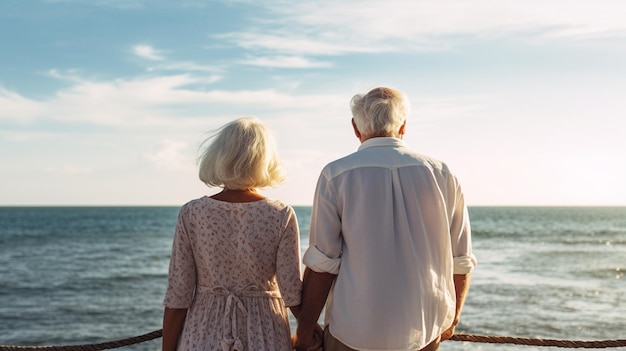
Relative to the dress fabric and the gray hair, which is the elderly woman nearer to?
the dress fabric

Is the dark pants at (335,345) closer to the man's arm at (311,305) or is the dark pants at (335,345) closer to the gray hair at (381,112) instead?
the man's arm at (311,305)

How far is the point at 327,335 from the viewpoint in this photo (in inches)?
104

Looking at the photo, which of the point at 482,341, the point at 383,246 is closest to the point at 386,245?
Result: the point at 383,246

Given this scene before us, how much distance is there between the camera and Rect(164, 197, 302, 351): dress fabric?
8.55 ft

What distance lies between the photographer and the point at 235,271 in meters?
2.63

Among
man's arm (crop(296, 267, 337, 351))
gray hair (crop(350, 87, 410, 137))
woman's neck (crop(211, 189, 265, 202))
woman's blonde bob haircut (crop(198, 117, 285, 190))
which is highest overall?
gray hair (crop(350, 87, 410, 137))

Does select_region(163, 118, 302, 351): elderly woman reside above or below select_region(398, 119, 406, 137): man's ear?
below

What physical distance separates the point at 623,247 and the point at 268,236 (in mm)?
37262

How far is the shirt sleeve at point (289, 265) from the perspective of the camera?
2.62 meters

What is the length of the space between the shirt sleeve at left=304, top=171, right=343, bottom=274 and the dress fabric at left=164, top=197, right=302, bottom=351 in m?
0.10

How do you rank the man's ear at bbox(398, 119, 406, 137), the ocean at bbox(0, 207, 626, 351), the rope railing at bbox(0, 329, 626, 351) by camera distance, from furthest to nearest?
the ocean at bbox(0, 207, 626, 351)
the rope railing at bbox(0, 329, 626, 351)
the man's ear at bbox(398, 119, 406, 137)

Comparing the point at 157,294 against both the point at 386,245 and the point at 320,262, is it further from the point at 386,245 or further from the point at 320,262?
the point at 386,245

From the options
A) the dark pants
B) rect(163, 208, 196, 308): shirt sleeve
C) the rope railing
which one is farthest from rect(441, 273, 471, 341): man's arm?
rect(163, 208, 196, 308): shirt sleeve

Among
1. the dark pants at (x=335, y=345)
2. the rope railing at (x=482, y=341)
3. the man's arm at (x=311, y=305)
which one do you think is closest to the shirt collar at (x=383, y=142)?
the man's arm at (x=311, y=305)
